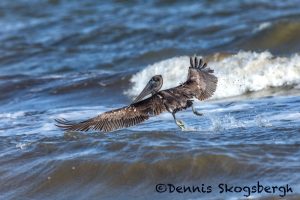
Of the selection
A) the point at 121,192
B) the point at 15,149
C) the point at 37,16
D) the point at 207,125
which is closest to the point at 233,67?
the point at 207,125

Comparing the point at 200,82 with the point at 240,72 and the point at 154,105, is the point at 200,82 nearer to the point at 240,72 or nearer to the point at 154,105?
the point at 154,105

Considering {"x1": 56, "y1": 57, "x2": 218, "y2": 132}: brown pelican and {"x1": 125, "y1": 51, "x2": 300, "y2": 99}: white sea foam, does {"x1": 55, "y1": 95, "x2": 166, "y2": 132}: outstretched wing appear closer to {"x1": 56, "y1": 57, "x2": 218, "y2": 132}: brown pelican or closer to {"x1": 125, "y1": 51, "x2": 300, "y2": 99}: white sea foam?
{"x1": 56, "y1": 57, "x2": 218, "y2": 132}: brown pelican

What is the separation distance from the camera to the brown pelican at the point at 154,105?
277 inches

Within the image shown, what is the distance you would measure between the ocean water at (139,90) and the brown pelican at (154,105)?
285mm

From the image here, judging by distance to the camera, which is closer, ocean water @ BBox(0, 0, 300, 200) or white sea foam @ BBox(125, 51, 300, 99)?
ocean water @ BBox(0, 0, 300, 200)

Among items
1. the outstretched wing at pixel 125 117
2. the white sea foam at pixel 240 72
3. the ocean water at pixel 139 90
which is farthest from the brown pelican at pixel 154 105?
the white sea foam at pixel 240 72

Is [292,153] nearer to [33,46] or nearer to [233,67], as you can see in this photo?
[233,67]

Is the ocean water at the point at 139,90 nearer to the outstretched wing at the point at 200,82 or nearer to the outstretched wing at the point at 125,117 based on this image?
the outstretched wing at the point at 125,117

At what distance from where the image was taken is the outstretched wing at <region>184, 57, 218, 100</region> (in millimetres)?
7363

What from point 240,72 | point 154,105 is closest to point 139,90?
point 240,72

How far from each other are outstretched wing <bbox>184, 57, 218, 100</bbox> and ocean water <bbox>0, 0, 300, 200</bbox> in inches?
16.2

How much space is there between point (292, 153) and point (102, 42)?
30.6 feet

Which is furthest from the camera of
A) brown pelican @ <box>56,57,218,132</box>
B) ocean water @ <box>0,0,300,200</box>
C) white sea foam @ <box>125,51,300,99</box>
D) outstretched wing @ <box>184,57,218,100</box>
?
white sea foam @ <box>125,51,300,99</box>

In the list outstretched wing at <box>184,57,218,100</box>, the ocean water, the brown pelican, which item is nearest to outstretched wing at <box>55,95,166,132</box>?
the brown pelican
